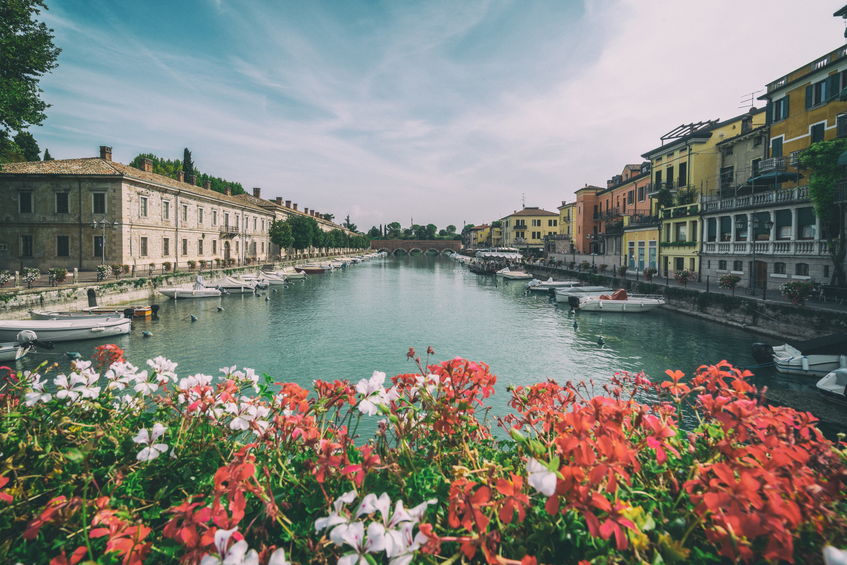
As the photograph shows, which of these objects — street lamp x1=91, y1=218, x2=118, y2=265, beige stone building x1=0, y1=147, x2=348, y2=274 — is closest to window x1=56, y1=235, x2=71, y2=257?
beige stone building x1=0, y1=147, x2=348, y2=274

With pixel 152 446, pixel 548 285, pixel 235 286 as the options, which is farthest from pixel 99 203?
pixel 152 446

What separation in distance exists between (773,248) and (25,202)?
179ft

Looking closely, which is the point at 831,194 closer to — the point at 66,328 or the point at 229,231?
the point at 66,328

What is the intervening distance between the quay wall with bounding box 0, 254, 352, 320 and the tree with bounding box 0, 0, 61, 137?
27.4 ft

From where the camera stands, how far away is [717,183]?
104 feet

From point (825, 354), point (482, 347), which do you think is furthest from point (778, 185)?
point (482, 347)

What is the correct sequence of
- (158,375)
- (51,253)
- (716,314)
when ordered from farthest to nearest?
(51,253), (716,314), (158,375)

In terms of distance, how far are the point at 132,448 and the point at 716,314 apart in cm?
2702

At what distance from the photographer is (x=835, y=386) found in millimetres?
10680

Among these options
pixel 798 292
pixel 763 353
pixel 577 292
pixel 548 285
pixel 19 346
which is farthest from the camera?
pixel 548 285

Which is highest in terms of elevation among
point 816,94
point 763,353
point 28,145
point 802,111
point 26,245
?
point 28,145

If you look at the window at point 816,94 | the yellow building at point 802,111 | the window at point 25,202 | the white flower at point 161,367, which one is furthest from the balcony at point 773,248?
the window at point 25,202

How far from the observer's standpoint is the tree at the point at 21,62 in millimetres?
20016

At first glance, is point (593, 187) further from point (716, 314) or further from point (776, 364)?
point (776, 364)
